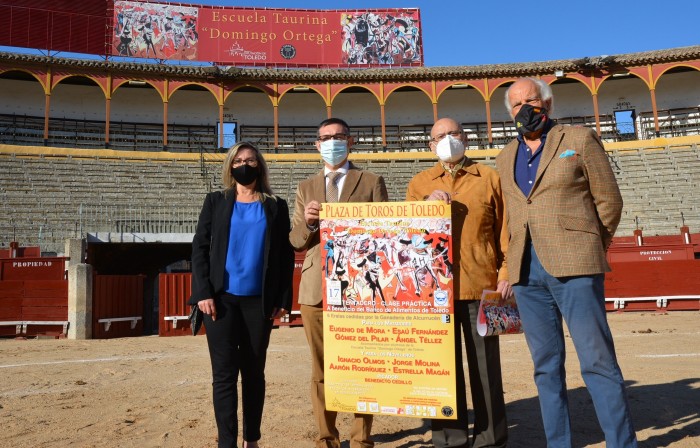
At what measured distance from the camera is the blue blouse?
269cm

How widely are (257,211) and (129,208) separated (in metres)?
12.6

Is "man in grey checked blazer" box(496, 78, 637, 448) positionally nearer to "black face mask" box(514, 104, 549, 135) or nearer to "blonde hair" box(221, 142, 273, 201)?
"black face mask" box(514, 104, 549, 135)

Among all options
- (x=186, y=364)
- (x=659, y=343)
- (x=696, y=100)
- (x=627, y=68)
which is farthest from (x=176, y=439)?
(x=696, y=100)

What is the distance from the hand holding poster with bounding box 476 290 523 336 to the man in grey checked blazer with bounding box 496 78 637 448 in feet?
0.30

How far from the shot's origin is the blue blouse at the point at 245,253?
106 inches

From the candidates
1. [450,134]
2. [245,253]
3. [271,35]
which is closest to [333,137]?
[450,134]

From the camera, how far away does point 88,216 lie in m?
13.9

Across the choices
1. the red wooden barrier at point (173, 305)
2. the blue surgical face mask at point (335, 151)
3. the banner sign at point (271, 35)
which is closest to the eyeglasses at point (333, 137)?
the blue surgical face mask at point (335, 151)

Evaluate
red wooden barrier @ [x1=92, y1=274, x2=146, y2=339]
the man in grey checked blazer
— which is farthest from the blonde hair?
red wooden barrier @ [x1=92, y1=274, x2=146, y2=339]

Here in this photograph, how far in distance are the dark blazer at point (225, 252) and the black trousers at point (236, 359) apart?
9 centimetres

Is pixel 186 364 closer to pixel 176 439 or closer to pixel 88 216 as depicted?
pixel 176 439

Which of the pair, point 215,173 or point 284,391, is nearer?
point 284,391

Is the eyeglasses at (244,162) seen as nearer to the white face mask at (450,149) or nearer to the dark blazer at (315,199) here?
the dark blazer at (315,199)

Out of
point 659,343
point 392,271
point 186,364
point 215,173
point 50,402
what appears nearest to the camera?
point 392,271
